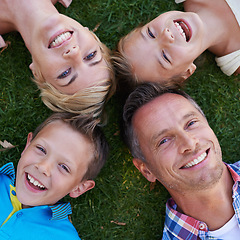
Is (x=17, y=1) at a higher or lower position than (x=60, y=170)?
higher

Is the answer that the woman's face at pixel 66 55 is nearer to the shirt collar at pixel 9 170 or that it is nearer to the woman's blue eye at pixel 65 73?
the woman's blue eye at pixel 65 73

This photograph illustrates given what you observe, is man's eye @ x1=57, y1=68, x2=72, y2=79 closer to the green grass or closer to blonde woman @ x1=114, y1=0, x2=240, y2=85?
blonde woman @ x1=114, y1=0, x2=240, y2=85

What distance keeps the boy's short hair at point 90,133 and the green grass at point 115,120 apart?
49cm

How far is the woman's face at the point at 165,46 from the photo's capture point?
3.28m

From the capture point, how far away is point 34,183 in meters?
3.32

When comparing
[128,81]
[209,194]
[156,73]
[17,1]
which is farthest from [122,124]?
[17,1]

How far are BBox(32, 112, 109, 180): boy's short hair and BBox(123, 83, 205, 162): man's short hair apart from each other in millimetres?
382

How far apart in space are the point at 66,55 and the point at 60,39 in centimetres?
22

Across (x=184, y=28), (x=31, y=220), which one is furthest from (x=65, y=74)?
(x=31, y=220)

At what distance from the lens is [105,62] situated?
3.38 m

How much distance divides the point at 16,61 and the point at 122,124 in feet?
5.68

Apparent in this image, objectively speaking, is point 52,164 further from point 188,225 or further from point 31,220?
point 188,225

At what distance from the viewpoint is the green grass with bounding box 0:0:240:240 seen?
4.02m

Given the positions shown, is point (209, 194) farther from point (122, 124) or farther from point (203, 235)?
point (122, 124)
